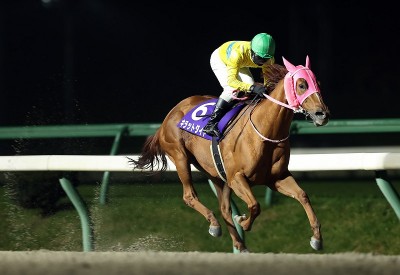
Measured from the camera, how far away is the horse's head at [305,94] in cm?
644

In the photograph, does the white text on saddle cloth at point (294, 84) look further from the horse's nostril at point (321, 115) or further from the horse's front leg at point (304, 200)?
the horse's front leg at point (304, 200)

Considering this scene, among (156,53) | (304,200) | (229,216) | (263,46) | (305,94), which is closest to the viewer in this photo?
(305,94)

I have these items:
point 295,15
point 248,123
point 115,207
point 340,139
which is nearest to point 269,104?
point 248,123

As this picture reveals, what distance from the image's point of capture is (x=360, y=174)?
10625 mm

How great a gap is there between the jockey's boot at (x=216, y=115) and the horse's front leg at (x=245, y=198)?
389mm

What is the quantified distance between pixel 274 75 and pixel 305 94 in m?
0.47

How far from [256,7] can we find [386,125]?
929cm

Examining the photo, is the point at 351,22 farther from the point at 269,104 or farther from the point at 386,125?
the point at 269,104

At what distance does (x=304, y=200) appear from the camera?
6648 millimetres

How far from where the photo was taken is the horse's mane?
6.92 m

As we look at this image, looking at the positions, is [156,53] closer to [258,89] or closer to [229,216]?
[229,216]

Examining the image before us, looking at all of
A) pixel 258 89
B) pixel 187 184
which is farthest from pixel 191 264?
pixel 187 184

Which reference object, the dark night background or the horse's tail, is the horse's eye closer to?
the horse's tail

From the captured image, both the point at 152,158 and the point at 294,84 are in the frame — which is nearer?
the point at 294,84
